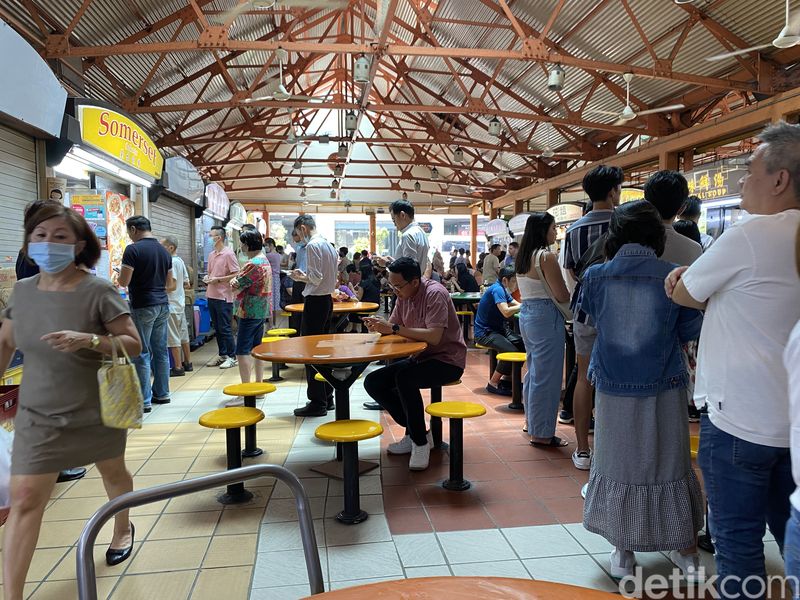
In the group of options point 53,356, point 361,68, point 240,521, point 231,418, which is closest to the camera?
point 53,356

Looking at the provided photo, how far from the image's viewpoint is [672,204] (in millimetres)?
2535

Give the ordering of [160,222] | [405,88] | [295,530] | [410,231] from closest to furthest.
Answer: [295,530]
[410,231]
[160,222]
[405,88]

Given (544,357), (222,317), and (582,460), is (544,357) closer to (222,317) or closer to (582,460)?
(582,460)

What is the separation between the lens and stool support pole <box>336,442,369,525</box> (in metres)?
2.74

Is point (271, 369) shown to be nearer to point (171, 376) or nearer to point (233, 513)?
point (171, 376)

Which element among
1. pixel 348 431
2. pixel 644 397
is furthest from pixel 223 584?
pixel 644 397

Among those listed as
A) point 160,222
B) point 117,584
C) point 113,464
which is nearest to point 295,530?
point 117,584

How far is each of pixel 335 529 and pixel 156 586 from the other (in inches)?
33.2

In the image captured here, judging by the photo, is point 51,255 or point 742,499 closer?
point 742,499

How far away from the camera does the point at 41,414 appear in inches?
74.2

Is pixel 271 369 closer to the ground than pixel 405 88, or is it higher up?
closer to the ground

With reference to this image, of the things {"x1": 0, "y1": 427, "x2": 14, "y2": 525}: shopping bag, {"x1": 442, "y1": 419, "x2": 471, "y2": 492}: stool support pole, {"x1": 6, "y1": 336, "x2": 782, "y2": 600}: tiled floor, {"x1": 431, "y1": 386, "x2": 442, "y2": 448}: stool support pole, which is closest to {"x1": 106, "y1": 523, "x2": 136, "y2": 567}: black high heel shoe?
{"x1": 6, "y1": 336, "x2": 782, "y2": 600}: tiled floor

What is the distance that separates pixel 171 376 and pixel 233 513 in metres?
3.90

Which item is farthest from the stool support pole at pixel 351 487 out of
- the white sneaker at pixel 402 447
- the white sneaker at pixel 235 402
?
the white sneaker at pixel 235 402
